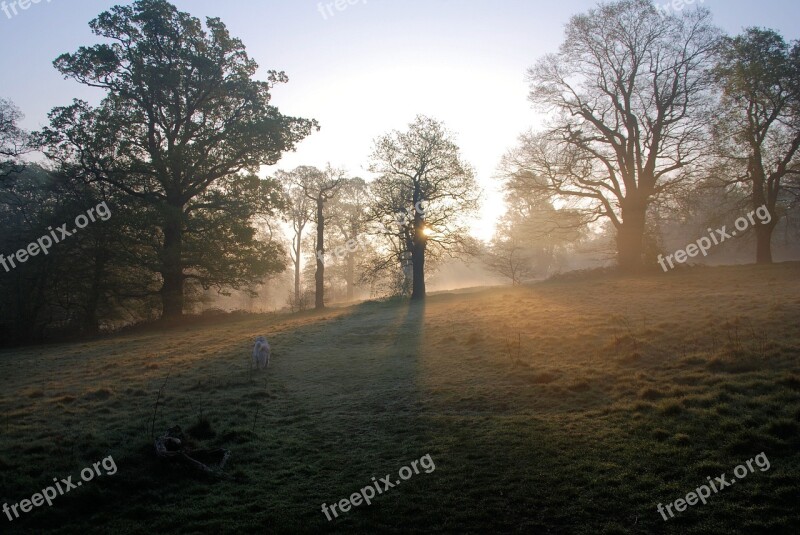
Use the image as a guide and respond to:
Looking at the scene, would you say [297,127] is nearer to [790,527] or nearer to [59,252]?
[59,252]

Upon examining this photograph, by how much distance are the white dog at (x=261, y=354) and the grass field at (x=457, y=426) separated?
57 cm

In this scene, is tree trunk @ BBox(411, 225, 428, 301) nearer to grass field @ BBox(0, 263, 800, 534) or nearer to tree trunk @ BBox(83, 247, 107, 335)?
grass field @ BBox(0, 263, 800, 534)

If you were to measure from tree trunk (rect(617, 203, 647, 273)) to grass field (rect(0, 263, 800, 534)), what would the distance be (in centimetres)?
1194

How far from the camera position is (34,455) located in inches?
309

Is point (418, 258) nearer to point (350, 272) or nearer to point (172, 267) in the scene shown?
point (172, 267)

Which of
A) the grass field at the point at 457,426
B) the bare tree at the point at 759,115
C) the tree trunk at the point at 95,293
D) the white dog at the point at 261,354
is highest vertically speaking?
the bare tree at the point at 759,115

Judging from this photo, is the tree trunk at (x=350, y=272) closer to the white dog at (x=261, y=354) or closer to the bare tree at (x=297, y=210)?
the bare tree at (x=297, y=210)

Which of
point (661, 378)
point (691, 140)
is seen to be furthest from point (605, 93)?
point (661, 378)

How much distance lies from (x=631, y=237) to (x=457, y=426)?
25.7m

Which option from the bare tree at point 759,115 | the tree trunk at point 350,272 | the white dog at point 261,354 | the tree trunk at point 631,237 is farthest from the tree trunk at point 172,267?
the bare tree at point 759,115

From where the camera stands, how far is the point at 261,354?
15367 millimetres

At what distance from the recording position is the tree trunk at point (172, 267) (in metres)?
25.6

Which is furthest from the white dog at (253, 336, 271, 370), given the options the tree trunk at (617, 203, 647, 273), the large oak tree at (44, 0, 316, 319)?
the tree trunk at (617, 203, 647, 273)

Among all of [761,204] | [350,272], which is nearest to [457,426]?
[761,204]
